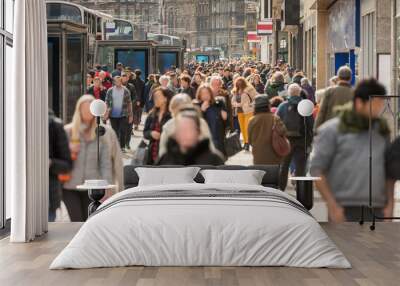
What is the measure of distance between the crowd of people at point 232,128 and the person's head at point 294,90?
0.04ft

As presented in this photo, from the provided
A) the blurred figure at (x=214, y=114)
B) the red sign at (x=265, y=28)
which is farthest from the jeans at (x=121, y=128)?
the red sign at (x=265, y=28)

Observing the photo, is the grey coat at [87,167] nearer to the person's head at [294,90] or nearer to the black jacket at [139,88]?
the black jacket at [139,88]

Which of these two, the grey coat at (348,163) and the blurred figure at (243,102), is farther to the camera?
the blurred figure at (243,102)

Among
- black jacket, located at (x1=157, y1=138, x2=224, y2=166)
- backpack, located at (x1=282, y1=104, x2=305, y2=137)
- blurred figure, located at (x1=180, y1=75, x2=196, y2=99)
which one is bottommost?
black jacket, located at (x1=157, y1=138, x2=224, y2=166)

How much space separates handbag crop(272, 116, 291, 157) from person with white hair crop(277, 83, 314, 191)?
0.06m

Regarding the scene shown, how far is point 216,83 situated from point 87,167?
202cm

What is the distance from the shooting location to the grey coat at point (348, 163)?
11.3 m

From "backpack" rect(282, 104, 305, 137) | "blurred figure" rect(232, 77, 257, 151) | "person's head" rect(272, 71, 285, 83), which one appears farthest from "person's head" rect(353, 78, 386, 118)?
"blurred figure" rect(232, 77, 257, 151)

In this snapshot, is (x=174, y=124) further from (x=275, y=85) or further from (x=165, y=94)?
(x=275, y=85)

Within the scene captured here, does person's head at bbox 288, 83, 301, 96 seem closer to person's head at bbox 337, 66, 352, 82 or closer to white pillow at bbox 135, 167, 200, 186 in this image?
person's head at bbox 337, 66, 352, 82

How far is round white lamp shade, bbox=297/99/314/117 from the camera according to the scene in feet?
38.2

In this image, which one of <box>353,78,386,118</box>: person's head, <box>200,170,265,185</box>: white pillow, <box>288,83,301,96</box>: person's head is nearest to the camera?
<box>200,170,265,185</box>: white pillow

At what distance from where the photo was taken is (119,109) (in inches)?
468

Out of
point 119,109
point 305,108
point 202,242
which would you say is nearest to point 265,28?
point 305,108
